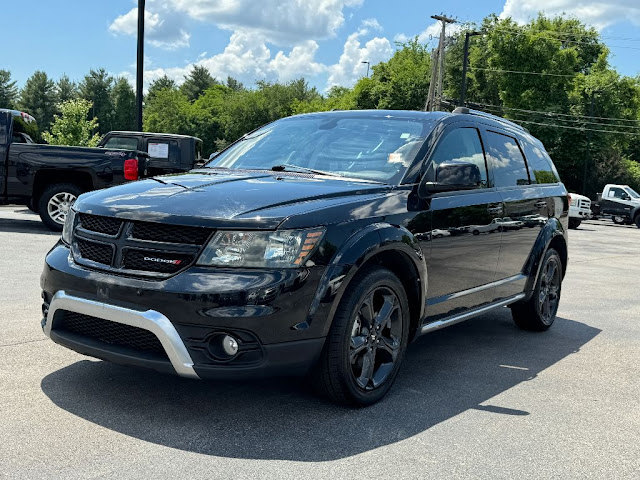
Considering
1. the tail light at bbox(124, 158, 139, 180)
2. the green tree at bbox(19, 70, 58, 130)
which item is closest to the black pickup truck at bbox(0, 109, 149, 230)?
the tail light at bbox(124, 158, 139, 180)

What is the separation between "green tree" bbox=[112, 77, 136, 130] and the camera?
12062 centimetres

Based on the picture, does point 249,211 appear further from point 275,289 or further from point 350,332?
point 350,332

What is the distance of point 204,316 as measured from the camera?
354 centimetres

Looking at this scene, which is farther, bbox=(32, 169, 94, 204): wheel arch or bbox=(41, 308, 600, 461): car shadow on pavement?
bbox=(32, 169, 94, 204): wheel arch

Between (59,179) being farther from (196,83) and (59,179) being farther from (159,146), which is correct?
(196,83)

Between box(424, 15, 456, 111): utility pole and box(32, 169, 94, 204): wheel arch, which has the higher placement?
box(424, 15, 456, 111): utility pole

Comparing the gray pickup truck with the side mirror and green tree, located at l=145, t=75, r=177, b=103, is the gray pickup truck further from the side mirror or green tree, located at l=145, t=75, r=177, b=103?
green tree, located at l=145, t=75, r=177, b=103

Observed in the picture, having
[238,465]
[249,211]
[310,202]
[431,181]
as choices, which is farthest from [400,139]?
[238,465]

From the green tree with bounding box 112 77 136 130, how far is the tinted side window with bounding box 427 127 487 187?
116800mm

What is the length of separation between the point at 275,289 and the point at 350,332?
1.98 ft

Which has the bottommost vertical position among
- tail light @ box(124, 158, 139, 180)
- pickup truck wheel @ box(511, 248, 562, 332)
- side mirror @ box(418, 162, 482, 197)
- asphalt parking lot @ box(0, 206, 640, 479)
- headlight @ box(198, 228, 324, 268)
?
asphalt parking lot @ box(0, 206, 640, 479)

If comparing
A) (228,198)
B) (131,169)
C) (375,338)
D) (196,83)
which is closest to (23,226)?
(131,169)

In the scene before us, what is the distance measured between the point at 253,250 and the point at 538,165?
383cm

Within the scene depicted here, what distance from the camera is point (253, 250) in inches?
143
